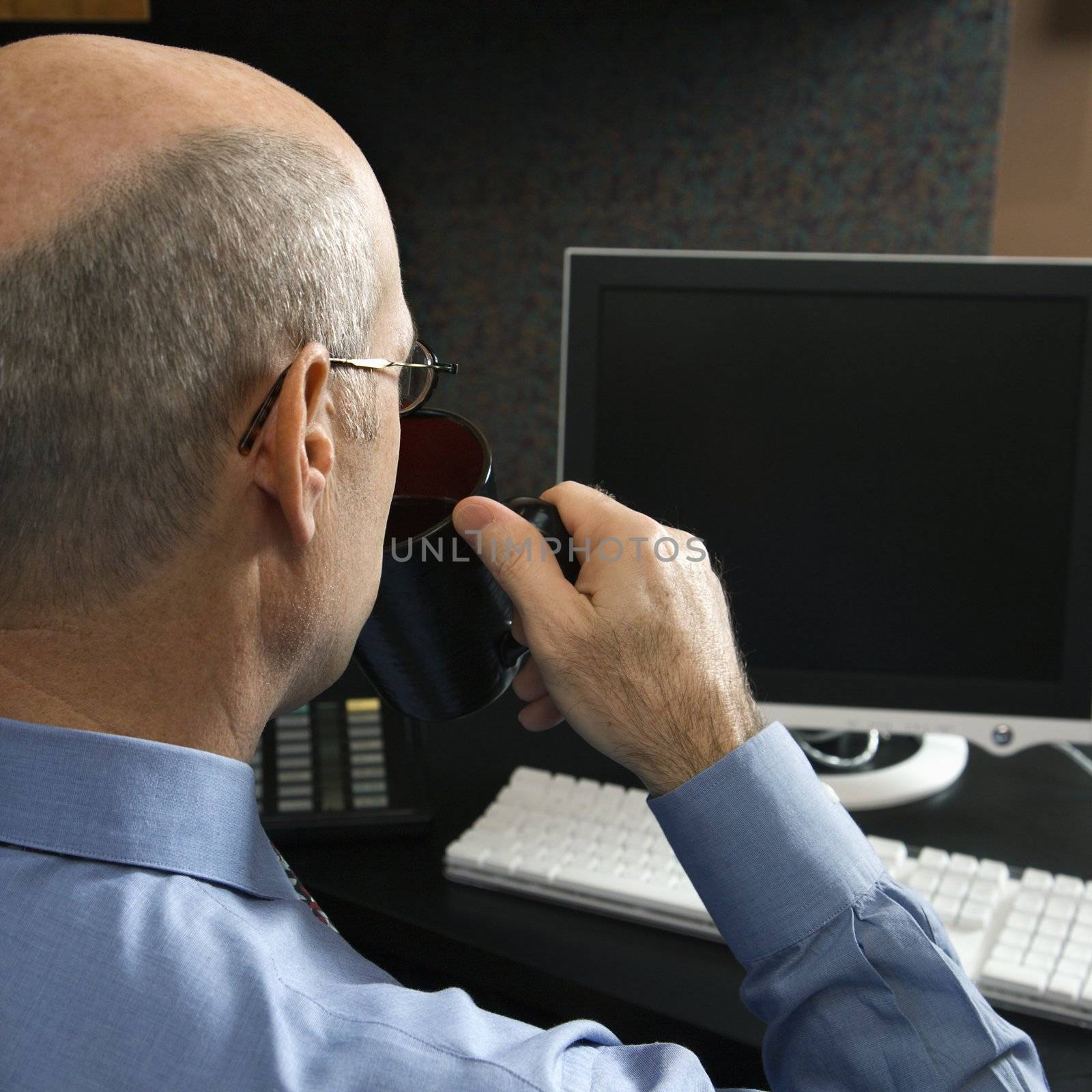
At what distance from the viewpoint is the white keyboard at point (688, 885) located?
2.10 ft

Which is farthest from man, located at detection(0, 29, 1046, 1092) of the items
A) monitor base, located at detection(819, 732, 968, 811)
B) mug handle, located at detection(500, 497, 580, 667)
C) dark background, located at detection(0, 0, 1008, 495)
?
dark background, located at detection(0, 0, 1008, 495)

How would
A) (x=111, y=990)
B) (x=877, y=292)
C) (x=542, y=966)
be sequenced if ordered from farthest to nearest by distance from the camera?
(x=877, y=292)
(x=542, y=966)
(x=111, y=990)

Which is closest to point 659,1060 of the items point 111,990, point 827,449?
point 111,990

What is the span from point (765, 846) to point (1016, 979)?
0.20 m

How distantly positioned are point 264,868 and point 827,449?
0.54m

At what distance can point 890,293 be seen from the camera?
2.76 ft

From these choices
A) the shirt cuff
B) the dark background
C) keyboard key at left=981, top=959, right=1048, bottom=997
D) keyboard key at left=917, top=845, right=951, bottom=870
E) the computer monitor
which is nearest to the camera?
the shirt cuff

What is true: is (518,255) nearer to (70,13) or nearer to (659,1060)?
(70,13)

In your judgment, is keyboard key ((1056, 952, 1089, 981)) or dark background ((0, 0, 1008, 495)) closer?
keyboard key ((1056, 952, 1089, 981))

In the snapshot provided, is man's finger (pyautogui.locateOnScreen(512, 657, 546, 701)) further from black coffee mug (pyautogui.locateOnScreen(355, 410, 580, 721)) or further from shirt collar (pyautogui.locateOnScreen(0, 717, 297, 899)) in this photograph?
shirt collar (pyautogui.locateOnScreen(0, 717, 297, 899))

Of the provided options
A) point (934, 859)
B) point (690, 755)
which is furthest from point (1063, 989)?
point (690, 755)

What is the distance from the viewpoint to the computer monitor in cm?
84

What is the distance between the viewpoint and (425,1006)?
1.36 feet

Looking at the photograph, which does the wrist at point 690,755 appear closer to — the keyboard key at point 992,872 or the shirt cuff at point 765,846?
the shirt cuff at point 765,846
